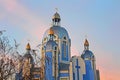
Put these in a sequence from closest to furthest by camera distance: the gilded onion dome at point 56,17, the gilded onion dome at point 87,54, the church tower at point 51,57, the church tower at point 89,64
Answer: the church tower at point 51,57 → the church tower at point 89,64 → the gilded onion dome at point 87,54 → the gilded onion dome at point 56,17

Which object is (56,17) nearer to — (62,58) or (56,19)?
(56,19)

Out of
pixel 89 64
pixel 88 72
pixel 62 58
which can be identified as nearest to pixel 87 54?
pixel 89 64

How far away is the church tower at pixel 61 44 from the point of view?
3271 centimetres

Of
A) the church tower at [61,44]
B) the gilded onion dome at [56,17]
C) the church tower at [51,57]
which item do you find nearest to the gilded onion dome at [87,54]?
the church tower at [61,44]

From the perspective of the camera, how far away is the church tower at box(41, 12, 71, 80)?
107 ft

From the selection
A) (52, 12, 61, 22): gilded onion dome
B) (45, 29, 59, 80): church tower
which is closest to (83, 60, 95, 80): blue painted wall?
(45, 29, 59, 80): church tower

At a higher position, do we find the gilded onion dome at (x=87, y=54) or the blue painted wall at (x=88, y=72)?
the gilded onion dome at (x=87, y=54)

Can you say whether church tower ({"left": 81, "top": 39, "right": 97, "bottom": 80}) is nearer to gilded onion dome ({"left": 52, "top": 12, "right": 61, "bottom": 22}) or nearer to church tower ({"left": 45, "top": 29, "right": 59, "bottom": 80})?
church tower ({"left": 45, "top": 29, "right": 59, "bottom": 80})

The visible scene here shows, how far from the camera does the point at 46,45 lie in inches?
1329

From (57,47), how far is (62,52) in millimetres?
1640

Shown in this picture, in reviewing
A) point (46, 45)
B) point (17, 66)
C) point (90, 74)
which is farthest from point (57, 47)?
point (17, 66)

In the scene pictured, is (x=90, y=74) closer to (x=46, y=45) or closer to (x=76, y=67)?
(x=76, y=67)

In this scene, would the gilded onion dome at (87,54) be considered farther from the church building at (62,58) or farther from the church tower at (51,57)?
the church tower at (51,57)

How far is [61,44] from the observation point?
35.1m
